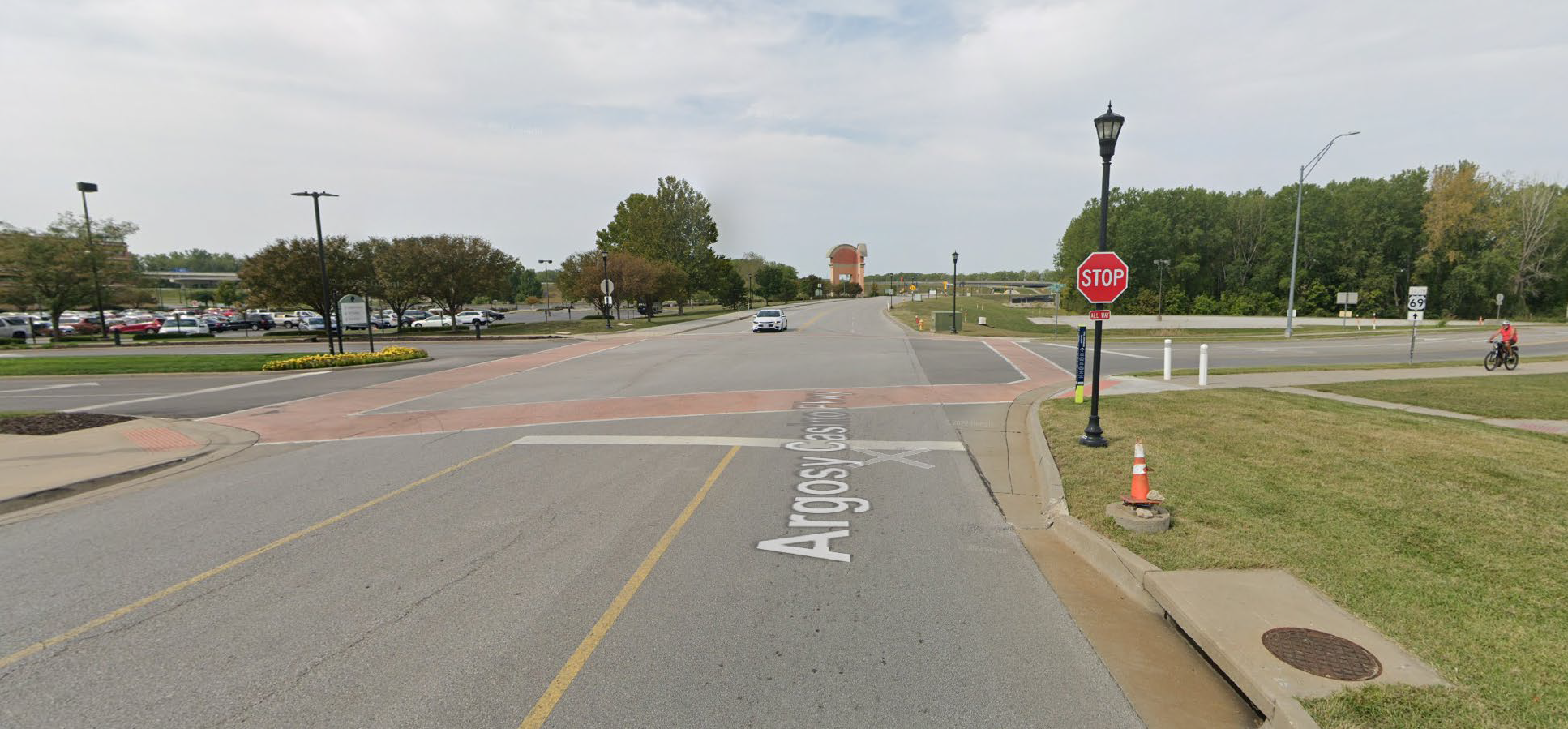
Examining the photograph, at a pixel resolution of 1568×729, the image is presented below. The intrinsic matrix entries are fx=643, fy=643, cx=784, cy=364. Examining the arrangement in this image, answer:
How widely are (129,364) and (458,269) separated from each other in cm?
2049

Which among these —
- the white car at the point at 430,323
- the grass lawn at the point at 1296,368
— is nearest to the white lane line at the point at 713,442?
the grass lawn at the point at 1296,368

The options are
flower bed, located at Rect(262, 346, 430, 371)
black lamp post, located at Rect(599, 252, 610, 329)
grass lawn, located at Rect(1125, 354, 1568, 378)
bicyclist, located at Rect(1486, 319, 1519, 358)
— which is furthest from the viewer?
black lamp post, located at Rect(599, 252, 610, 329)

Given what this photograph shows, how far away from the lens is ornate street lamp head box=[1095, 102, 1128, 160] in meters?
9.50

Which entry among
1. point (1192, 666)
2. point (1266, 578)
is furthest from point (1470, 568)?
point (1192, 666)

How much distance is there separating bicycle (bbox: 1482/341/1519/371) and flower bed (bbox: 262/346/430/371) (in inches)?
1433

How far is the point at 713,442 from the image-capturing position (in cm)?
1023

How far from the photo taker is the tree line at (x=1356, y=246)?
216 ft

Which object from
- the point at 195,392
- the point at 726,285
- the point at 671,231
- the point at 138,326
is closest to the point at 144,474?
the point at 195,392

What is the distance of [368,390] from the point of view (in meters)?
17.0

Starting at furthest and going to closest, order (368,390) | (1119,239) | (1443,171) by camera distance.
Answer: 1. (1119,239)
2. (1443,171)
3. (368,390)

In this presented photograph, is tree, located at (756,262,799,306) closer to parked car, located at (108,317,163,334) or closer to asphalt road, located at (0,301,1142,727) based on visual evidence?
parked car, located at (108,317,163,334)

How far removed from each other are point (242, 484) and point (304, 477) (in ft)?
2.15

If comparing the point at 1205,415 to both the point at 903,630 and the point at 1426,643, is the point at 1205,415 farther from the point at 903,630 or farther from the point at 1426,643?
the point at 903,630

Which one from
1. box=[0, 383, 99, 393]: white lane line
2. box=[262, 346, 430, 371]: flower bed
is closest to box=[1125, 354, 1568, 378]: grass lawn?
box=[262, 346, 430, 371]: flower bed
